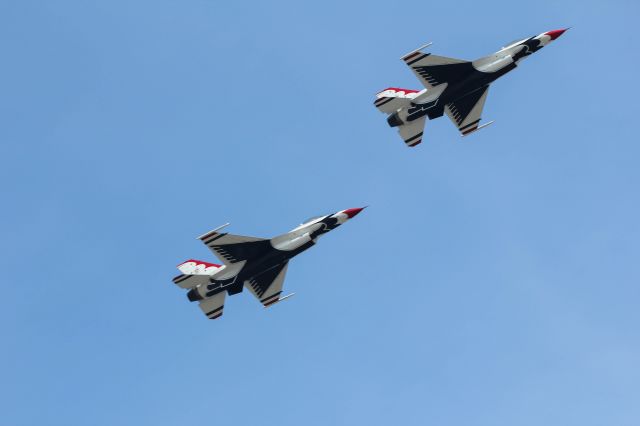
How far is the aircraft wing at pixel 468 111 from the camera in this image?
131500 millimetres

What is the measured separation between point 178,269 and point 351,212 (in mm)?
15500

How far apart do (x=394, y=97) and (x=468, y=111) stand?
7425 mm

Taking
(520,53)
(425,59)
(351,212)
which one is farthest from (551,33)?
(351,212)

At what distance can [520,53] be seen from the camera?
12588cm

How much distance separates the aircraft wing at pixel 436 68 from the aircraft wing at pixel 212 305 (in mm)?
25298

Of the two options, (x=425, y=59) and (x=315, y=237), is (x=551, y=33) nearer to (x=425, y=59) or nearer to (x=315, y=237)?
(x=425, y=59)

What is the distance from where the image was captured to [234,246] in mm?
124062

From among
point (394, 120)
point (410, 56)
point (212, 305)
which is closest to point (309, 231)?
point (212, 305)

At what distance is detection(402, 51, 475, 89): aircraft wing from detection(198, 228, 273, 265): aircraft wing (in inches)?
768

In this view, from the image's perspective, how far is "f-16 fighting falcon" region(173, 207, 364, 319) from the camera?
124 metres

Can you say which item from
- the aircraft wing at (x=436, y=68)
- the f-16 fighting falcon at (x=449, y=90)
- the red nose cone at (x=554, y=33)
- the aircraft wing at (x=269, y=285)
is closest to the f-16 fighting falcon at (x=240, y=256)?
the aircraft wing at (x=269, y=285)

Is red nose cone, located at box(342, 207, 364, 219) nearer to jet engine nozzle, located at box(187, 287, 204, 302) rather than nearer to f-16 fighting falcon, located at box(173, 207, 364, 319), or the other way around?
f-16 fighting falcon, located at box(173, 207, 364, 319)

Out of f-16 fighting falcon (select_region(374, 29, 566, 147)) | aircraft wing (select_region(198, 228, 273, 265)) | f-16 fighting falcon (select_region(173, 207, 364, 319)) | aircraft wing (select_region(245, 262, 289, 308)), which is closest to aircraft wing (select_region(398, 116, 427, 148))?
f-16 fighting falcon (select_region(374, 29, 566, 147))

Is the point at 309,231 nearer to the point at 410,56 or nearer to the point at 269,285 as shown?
the point at 269,285
